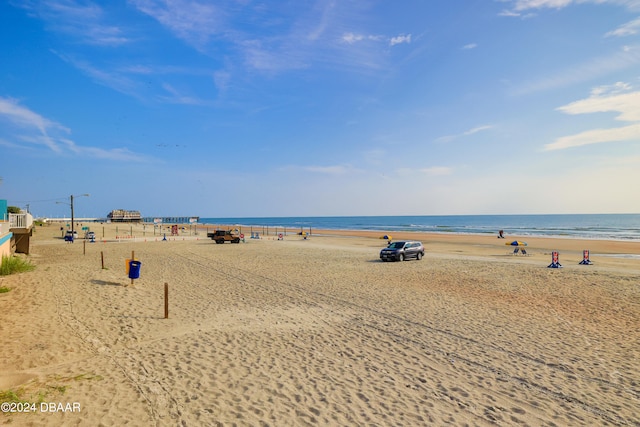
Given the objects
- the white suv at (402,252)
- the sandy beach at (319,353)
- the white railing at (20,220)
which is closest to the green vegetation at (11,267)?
the sandy beach at (319,353)

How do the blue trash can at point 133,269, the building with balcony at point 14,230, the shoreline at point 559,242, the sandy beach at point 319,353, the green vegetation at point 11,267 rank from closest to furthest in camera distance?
the sandy beach at point 319,353 → the blue trash can at point 133,269 → the green vegetation at point 11,267 → the building with balcony at point 14,230 → the shoreline at point 559,242

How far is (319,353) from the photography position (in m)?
8.84

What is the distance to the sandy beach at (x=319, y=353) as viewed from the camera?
6117mm

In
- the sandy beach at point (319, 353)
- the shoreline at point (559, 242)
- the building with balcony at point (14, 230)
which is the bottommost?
the shoreline at point (559, 242)

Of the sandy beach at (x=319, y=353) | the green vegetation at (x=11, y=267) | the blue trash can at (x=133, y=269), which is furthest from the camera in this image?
the green vegetation at (x=11, y=267)

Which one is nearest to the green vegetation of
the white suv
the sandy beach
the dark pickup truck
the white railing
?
the sandy beach

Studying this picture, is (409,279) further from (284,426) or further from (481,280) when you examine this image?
(284,426)

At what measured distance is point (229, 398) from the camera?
6492 mm

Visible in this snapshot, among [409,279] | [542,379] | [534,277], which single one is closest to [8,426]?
[542,379]

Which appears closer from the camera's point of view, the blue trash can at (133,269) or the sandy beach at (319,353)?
the sandy beach at (319,353)

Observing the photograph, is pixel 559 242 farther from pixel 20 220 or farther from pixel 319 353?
pixel 20 220

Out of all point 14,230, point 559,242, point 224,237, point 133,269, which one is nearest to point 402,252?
point 133,269

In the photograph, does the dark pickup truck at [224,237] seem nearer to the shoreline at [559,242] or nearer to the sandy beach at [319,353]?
the shoreline at [559,242]

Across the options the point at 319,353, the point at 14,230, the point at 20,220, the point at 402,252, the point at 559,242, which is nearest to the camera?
the point at 319,353
